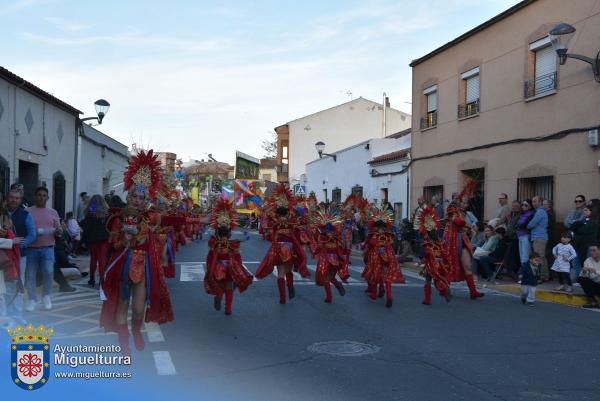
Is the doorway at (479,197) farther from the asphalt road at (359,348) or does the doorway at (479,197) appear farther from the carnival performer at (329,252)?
the carnival performer at (329,252)

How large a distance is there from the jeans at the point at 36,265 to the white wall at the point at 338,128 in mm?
42328

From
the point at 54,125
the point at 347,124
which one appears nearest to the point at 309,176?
the point at 347,124

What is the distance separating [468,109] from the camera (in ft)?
66.9

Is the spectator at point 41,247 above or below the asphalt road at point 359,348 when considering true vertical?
above

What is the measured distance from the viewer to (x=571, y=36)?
1545 cm

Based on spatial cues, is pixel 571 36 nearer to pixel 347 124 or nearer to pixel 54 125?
pixel 54 125

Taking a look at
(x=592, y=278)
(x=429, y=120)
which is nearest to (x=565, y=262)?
(x=592, y=278)

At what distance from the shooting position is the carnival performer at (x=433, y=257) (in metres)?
11.0

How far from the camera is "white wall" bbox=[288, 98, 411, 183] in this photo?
51500 millimetres

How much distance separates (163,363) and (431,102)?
18.6 m

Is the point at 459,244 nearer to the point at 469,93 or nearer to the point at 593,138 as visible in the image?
the point at 593,138

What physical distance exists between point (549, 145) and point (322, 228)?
25.1 feet

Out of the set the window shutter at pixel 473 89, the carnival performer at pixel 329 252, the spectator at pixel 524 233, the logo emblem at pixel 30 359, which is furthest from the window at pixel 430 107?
the logo emblem at pixel 30 359

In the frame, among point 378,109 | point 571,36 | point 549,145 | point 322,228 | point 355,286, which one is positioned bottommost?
point 355,286
